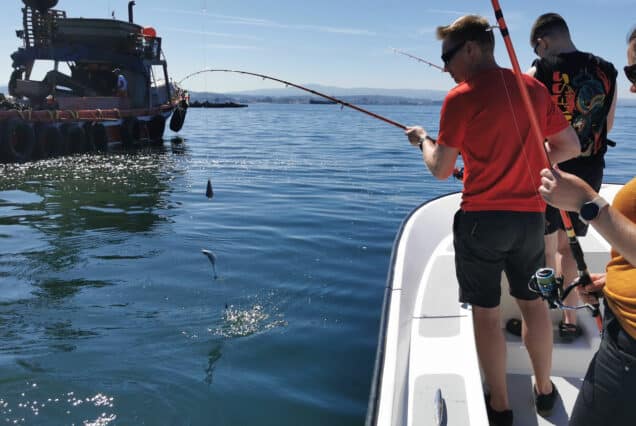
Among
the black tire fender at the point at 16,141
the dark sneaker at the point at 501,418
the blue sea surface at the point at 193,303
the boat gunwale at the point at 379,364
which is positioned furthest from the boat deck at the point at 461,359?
the black tire fender at the point at 16,141

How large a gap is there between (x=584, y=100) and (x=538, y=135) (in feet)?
4.51

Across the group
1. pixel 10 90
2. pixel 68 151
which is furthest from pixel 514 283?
pixel 10 90

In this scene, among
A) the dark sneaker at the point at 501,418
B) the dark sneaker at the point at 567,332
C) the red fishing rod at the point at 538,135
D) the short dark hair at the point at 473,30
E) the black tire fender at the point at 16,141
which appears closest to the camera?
the red fishing rod at the point at 538,135

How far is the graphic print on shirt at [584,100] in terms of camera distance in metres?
3.24

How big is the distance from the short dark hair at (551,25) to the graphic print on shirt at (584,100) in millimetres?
234

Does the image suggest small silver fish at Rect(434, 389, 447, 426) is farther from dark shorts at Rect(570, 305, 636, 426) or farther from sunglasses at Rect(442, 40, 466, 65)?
sunglasses at Rect(442, 40, 466, 65)

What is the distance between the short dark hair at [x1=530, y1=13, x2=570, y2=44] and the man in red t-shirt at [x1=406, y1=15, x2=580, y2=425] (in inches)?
32.2

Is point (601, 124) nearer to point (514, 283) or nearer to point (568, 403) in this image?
point (514, 283)

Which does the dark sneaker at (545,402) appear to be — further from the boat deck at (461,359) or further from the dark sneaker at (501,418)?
the dark sneaker at (501,418)

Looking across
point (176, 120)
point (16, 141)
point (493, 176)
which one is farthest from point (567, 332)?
point (176, 120)

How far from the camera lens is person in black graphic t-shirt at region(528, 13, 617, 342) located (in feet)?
10.6

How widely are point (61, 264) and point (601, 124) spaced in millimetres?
6464

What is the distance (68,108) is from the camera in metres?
23.2

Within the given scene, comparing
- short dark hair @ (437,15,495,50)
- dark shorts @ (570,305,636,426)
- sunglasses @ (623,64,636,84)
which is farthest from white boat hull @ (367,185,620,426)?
short dark hair @ (437,15,495,50)
